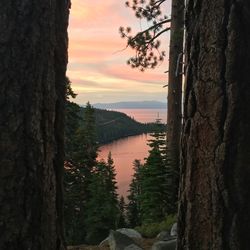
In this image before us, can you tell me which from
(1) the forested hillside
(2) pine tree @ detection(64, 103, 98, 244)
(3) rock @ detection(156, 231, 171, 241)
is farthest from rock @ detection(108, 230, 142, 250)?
(1) the forested hillside

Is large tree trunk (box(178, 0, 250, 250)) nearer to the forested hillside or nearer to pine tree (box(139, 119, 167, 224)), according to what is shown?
pine tree (box(139, 119, 167, 224))

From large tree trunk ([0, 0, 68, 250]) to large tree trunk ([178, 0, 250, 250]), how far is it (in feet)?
3.19

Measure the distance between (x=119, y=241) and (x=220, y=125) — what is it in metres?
5.30

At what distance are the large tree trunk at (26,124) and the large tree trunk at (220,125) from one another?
0.97 metres

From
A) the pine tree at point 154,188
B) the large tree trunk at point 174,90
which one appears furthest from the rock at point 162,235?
the large tree trunk at point 174,90

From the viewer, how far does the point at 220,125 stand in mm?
2838

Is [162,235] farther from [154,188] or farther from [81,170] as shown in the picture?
[81,170]

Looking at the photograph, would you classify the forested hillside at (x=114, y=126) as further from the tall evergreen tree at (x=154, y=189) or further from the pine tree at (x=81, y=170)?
the tall evergreen tree at (x=154, y=189)

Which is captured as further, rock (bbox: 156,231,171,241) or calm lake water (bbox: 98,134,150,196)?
calm lake water (bbox: 98,134,150,196)

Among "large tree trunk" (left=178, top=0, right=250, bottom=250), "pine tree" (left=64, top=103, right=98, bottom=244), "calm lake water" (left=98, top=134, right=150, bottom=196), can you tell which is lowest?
"calm lake water" (left=98, top=134, right=150, bottom=196)

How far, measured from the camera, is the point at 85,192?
31.9 m

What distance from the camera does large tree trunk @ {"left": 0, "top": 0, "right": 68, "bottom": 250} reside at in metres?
2.25

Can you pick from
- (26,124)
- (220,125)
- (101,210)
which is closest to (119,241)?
(220,125)

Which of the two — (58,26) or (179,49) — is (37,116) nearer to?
(58,26)
